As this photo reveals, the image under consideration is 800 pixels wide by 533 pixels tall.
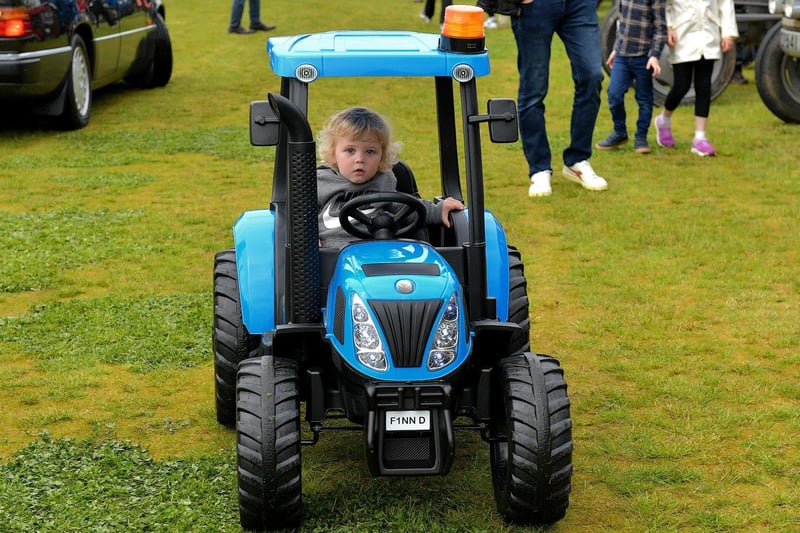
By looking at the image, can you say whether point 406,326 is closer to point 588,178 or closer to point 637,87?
point 588,178

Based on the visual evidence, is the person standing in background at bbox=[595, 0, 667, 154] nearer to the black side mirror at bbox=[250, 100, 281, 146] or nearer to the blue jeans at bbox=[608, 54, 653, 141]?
the blue jeans at bbox=[608, 54, 653, 141]

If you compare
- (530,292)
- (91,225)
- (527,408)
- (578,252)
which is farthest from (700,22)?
(527,408)

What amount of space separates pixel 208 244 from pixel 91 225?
91cm

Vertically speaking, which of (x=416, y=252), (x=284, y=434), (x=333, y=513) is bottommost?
(x=333, y=513)

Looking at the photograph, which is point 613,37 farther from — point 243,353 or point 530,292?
point 243,353

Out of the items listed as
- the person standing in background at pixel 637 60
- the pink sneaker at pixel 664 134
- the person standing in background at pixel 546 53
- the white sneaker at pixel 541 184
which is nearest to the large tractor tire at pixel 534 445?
the person standing in background at pixel 546 53

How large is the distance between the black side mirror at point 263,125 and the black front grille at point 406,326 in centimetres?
78

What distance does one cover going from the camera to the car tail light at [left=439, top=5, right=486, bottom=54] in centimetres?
412

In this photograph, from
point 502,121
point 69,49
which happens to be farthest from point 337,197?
point 69,49

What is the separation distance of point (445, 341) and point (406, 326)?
14cm

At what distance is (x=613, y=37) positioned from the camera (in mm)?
12867

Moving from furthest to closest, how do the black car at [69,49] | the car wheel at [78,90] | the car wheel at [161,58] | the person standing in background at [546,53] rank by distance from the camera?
the car wheel at [161,58] < the car wheel at [78,90] < the black car at [69,49] < the person standing in background at [546,53]

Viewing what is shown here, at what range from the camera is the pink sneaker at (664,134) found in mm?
10312

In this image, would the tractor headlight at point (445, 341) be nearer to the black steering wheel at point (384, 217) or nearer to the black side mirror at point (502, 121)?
the black steering wheel at point (384, 217)
